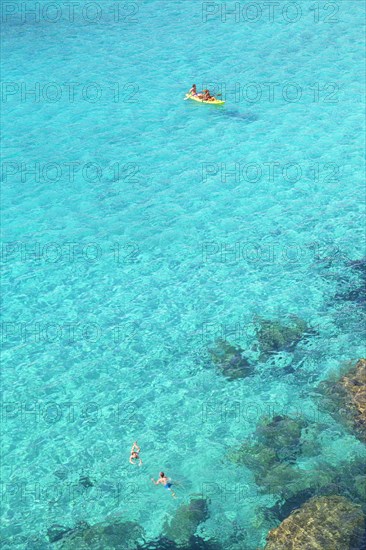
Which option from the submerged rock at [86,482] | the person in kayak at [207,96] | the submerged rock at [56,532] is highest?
the person in kayak at [207,96]

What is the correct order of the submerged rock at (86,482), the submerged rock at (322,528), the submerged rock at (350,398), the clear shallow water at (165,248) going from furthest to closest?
the submerged rock at (350,398)
the clear shallow water at (165,248)
the submerged rock at (86,482)
the submerged rock at (322,528)

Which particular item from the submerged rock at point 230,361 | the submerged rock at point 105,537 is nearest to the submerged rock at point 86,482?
the submerged rock at point 105,537

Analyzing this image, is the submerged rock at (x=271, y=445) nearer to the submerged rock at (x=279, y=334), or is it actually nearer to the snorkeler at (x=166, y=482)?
the snorkeler at (x=166, y=482)

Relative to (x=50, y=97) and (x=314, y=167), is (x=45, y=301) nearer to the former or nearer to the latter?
(x=314, y=167)

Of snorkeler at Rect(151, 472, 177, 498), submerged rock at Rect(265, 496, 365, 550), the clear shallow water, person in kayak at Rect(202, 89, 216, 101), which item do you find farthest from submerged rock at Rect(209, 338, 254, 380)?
person in kayak at Rect(202, 89, 216, 101)

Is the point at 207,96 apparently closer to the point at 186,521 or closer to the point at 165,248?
the point at 165,248

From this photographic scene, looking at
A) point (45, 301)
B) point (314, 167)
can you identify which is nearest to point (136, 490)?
point (45, 301)

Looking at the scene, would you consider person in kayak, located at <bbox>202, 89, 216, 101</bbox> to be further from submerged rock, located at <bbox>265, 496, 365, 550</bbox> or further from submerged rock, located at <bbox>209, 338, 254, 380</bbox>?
submerged rock, located at <bbox>265, 496, 365, 550</bbox>
